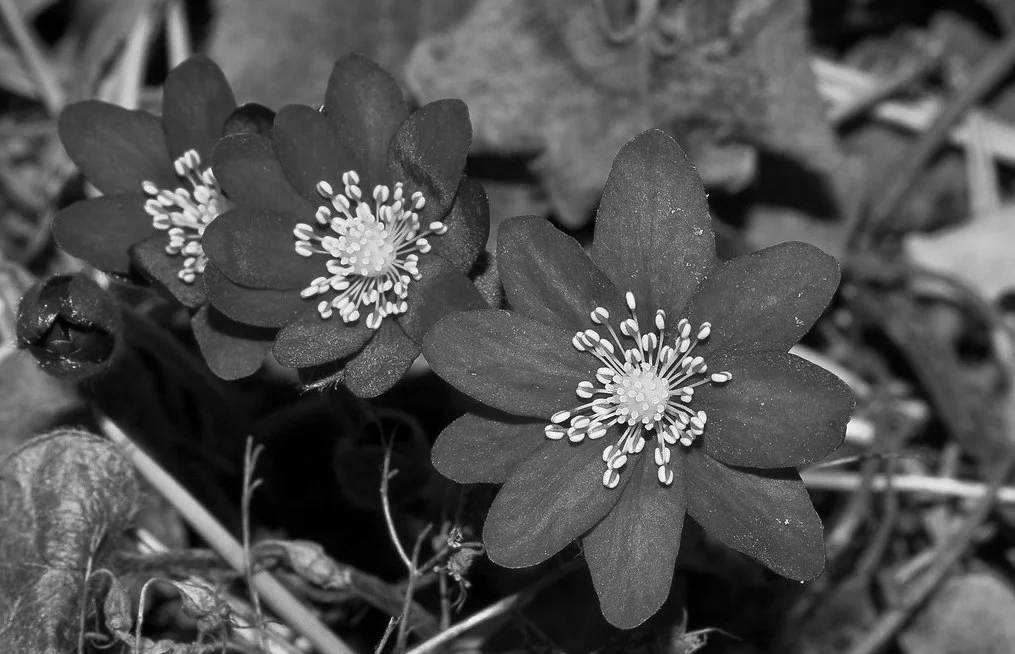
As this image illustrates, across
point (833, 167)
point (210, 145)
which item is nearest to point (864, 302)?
point (833, 167)

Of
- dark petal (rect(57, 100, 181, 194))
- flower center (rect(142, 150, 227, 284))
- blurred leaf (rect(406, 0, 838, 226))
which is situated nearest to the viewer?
flower center (rect(142, 150, 227, 284))

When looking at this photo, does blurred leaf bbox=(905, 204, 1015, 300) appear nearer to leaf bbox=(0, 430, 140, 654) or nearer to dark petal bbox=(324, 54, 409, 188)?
dark petal bbox=(324, 54, 409, 188)

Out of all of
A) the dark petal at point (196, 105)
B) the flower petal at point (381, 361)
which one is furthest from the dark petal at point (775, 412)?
the dark petal at point (196, 105)

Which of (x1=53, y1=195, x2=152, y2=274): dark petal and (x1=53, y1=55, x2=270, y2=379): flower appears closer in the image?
(x1=53, y1=55, x2=270, y2=379): flower

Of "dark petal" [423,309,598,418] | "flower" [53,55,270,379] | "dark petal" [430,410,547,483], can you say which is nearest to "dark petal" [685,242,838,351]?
"dark petal" [423,309,598,418]

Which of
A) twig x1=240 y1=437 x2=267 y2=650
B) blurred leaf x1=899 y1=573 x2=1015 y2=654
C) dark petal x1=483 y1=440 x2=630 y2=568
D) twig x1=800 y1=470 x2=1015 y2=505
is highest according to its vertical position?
dark petal x1=483 y1=440 x2=630 y2=568

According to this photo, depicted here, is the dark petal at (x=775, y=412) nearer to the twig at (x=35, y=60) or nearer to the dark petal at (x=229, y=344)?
the dark petal at (x=229, y=344)

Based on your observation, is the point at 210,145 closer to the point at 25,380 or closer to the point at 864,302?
the point at 25,380
